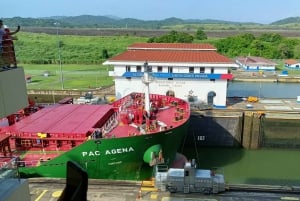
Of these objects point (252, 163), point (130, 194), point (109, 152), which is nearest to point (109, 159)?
point (109, 152)

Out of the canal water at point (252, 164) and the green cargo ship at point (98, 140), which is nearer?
the green cargo ship at point (98, 140)

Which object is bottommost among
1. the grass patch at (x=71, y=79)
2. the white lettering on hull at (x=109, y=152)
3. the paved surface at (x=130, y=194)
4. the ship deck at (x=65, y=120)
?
the grass patch at (x=71, y=79)

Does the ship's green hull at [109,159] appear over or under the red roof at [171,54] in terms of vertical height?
under

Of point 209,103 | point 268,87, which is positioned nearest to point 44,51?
point 268,87

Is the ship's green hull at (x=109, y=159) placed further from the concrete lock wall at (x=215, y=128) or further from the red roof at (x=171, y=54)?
the red roof at (x=171, y=54)

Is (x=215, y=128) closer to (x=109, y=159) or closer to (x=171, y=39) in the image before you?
(x=109, y=159)

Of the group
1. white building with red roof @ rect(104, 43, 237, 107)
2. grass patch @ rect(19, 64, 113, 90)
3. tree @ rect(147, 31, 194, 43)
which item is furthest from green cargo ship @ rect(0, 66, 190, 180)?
tree @ rect(147, 31, 194, 43)

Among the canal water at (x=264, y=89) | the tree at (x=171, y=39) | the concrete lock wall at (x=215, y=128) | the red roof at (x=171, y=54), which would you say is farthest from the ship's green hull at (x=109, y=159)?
the tree at (x=171, y=39)
